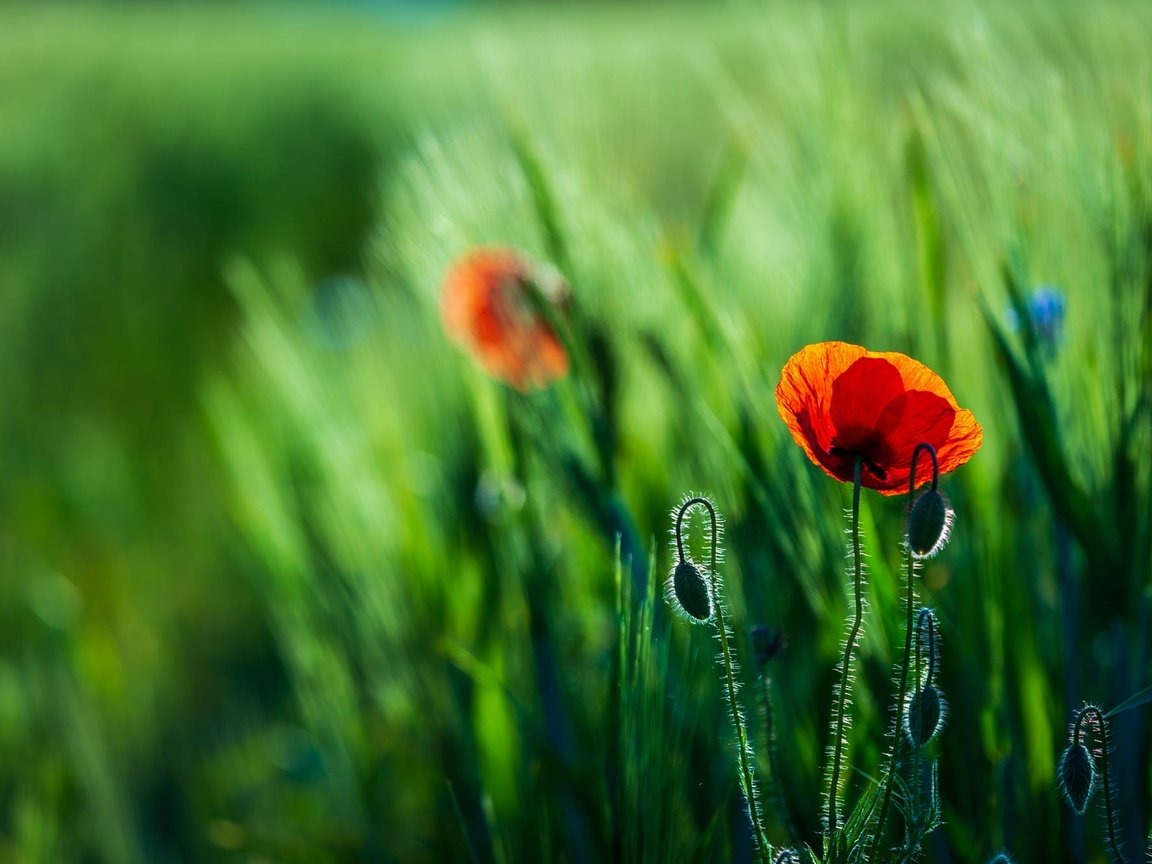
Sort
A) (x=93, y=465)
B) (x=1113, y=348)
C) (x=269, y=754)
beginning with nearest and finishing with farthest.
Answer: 1. (x=1113, y=348)
2. (x=269, y=754)
3. (x=93, y=465)

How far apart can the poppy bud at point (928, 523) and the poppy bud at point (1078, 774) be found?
0.06 meters

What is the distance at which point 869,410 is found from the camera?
1.02ft

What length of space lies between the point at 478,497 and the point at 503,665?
0.08 metres

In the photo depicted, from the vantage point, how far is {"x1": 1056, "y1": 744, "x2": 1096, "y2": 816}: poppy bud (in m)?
0.30

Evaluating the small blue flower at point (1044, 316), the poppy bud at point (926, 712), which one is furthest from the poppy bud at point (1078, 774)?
the small blue flower at point (1044, 316)

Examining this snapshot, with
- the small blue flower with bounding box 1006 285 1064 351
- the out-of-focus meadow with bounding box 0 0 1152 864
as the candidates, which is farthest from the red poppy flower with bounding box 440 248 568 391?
the small blue flower with bounding box 1006 285 1064 351

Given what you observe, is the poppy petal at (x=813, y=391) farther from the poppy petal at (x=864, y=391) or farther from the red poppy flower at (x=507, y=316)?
the red poppy flower at (x=507, y=316)

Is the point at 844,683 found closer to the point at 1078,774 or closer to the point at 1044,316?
the point at 1078,774

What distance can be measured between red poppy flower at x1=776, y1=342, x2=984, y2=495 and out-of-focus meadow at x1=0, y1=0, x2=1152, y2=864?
44mm

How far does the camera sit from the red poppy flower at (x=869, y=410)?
307 mm

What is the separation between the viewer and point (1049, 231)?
0.47 meters

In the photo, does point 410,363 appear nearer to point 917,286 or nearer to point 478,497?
point 478,497

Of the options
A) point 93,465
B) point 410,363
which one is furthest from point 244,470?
point 93,465

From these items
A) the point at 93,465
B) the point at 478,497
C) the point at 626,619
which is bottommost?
the point at 626,619
